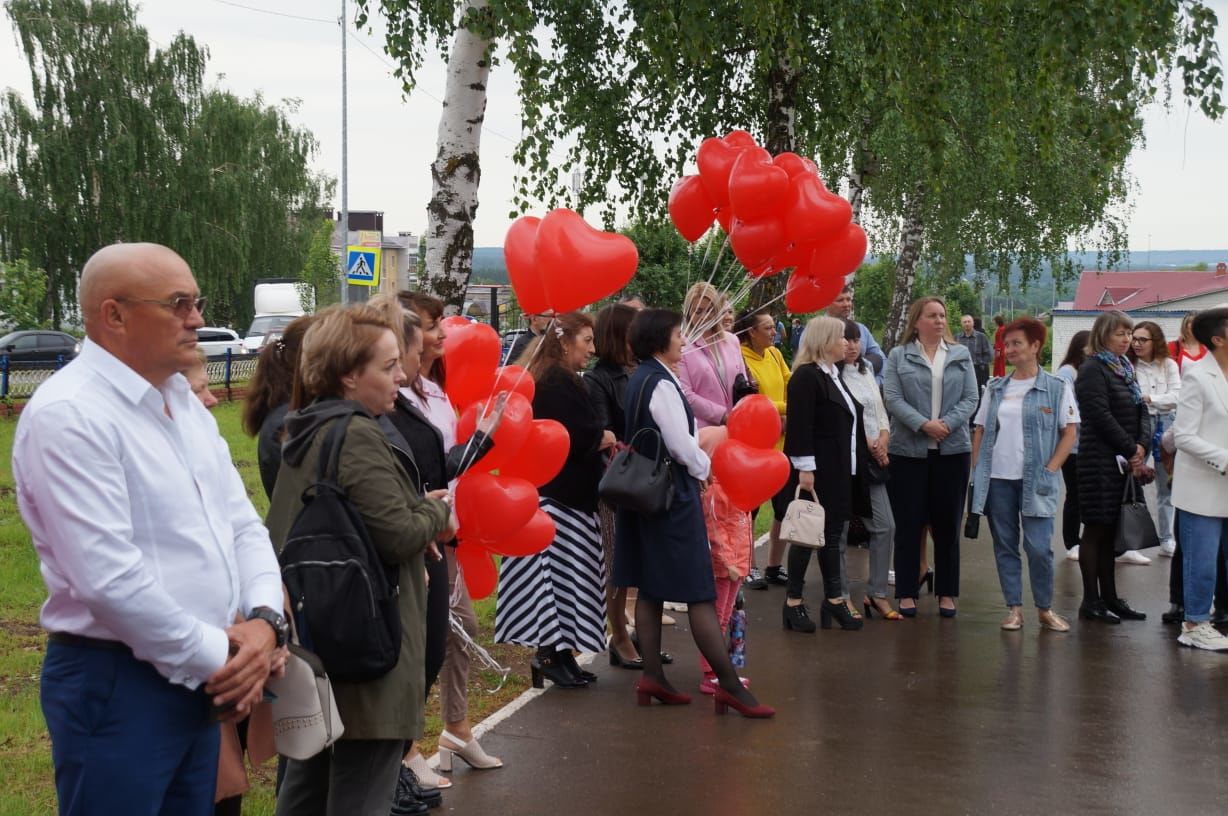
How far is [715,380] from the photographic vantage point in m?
8.18

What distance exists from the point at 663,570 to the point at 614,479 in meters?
0.52

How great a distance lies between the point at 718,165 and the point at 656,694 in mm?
3040

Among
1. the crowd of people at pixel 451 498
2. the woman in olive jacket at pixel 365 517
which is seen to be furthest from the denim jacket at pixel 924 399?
the woman in olive jacket at pixel 365 517

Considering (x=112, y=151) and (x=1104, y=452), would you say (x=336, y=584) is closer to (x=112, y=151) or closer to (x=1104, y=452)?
(x=1104, y=452)

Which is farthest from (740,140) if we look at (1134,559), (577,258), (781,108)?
(1134,559)

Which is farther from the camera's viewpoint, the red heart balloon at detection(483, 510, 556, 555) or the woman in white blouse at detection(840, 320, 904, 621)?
the woman in white blouse at detection(840, 320, 904, 621)

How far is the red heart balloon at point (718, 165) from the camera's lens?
7586mm

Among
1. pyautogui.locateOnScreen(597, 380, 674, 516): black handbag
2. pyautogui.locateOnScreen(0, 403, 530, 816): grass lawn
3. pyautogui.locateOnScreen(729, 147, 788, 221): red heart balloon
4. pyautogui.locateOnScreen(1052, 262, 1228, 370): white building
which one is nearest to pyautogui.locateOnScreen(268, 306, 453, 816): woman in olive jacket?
pyautogui.locateOnScreen(0, 403, 530, 816): grass lawn

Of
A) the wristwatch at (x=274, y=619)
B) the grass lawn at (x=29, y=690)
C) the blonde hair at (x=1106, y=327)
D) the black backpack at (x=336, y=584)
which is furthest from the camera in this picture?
the blonde hair at (x=1106, y=327)

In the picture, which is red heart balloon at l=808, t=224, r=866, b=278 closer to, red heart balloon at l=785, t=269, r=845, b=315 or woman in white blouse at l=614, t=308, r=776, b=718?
red heart balloon at l=785, t=269, r=845, b=315

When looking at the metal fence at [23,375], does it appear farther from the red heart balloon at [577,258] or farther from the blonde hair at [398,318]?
the blonde hair at [398,318]

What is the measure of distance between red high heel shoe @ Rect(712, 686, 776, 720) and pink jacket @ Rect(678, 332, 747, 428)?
7.03ft

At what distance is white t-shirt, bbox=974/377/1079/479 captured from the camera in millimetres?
8531

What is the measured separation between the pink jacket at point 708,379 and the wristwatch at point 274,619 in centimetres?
506
